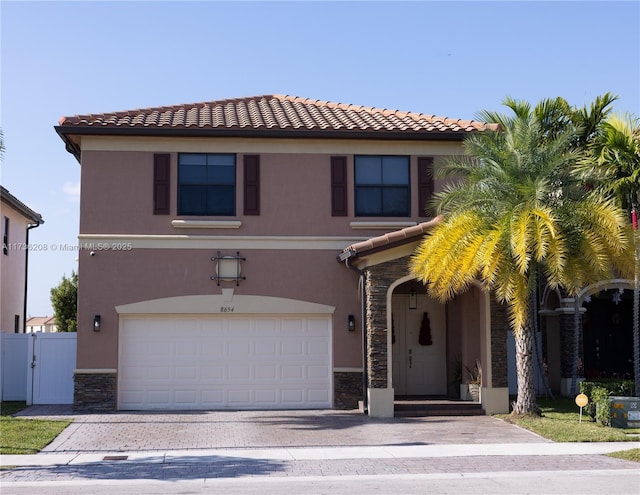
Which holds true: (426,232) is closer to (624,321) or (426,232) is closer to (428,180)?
(428,180)

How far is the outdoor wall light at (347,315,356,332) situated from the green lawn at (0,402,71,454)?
6.92 m

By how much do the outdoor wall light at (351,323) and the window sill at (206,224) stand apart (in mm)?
3552

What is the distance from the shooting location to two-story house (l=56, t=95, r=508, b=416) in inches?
787

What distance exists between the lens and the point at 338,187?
20719mm

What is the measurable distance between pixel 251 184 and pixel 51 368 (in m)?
6.91

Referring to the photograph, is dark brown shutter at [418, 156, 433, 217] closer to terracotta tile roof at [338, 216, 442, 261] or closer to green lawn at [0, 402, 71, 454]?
terracotta tile roof at [338, 216, 442, 261]

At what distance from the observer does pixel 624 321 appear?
2355 centimetres

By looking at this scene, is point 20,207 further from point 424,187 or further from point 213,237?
point 424,187

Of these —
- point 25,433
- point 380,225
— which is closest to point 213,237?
point 380,225

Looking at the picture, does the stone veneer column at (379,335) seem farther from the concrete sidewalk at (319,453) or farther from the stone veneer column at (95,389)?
the stone veneer column at (95,389)

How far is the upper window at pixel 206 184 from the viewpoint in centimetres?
2036

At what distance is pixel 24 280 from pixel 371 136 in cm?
1691

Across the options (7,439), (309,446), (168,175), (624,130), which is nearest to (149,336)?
(168,175)

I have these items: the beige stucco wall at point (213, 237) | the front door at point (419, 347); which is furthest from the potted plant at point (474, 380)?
the beige stucco wall at point (213, 237)
